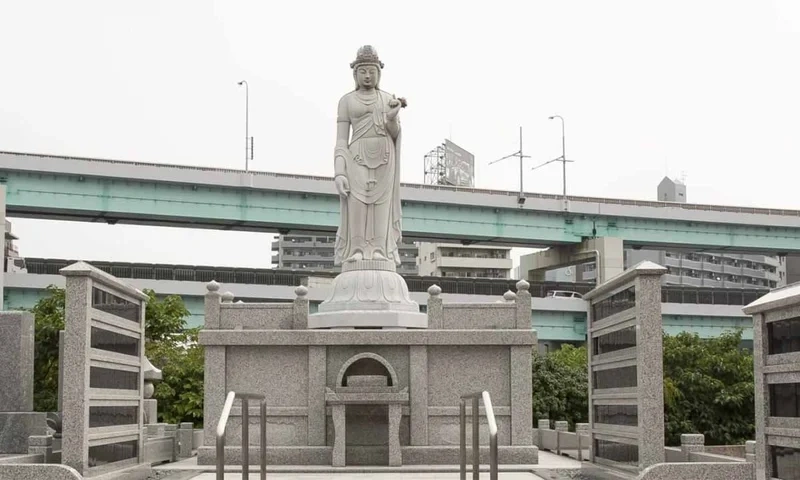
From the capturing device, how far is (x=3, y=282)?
138 feet

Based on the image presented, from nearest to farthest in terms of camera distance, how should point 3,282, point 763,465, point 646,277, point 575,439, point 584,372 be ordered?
1. point 763,465
2. point 646,277
3. point 575,439
4. point 584,372
5. point 3,282

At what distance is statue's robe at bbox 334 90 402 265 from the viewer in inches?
772

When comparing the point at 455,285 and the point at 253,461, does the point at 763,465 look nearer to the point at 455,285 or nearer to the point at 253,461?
the point at 253,461

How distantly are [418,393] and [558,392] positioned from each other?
16.4m

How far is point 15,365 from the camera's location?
15.4 metres

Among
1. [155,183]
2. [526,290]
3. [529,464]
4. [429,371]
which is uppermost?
[155,183]

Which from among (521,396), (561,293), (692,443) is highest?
(561,293)

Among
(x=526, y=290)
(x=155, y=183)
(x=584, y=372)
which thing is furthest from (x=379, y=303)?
(x=155, y=183)

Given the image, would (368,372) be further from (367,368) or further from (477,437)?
(477,437)

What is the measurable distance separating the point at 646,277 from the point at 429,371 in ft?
21.8

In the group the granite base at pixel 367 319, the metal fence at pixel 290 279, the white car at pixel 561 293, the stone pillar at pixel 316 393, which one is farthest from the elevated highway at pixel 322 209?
the stone pillar at pixel 316 393

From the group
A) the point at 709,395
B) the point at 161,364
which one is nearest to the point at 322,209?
the point at 161,364

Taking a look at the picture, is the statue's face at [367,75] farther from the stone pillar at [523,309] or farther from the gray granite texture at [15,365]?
the gray granite texture at [15,365]

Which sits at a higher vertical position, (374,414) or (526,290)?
(526,290)
